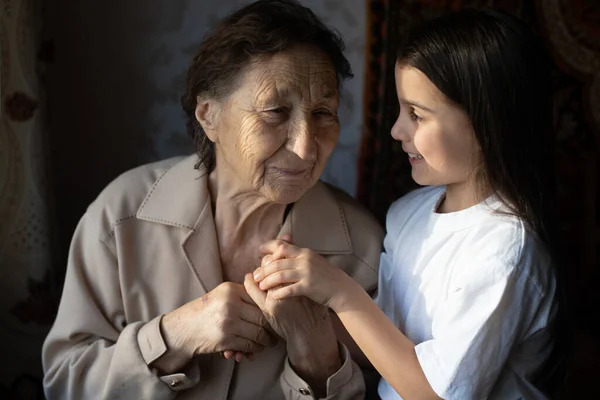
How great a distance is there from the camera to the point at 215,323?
1.55 metres

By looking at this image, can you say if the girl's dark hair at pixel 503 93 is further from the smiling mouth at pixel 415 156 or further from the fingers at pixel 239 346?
the fingers at pixel 239 346

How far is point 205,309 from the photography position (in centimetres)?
156

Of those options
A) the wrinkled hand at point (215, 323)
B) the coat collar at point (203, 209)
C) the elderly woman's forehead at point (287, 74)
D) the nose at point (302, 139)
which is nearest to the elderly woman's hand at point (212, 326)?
the wrinkled hand at point (215, 323)

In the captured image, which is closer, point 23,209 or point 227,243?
point 227,243

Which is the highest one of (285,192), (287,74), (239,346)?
(287,74)

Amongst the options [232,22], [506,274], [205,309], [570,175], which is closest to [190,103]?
[232,22]

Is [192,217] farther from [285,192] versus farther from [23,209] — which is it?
[23,209]

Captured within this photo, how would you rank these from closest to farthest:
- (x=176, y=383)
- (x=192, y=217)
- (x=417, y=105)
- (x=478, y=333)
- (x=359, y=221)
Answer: (x=478, y=333), (x=417, y=105), (x=176, y=383), (x=192, y=217), (x=359, y=221)

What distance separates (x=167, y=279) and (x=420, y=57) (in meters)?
0.75

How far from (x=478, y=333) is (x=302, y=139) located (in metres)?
0.53

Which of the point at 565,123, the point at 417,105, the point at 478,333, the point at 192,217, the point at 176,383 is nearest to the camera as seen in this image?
the point at 478,333

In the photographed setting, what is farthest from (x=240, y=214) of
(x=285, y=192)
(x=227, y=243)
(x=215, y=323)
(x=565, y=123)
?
(x=565, y=123)

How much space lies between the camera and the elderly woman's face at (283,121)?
1528 mm

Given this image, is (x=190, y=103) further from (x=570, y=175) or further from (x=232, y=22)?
(x=570, y=175)
